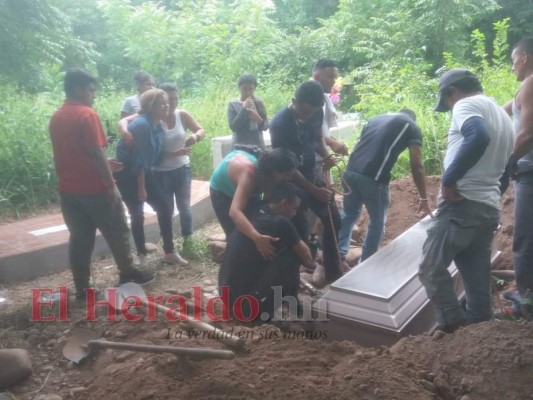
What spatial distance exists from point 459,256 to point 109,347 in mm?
2077

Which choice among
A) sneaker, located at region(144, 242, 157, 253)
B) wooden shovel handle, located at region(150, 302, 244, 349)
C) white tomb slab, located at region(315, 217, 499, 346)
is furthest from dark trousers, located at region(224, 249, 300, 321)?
sneaker, located at region(144, 242, 157, 253)

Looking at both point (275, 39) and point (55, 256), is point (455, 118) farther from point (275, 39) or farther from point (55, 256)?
point (275, 39)

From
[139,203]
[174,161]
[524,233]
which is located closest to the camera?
[524,233]

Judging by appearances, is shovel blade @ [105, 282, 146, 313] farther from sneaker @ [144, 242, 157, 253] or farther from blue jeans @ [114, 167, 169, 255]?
sneaker @ [144, 242, 157, 253]

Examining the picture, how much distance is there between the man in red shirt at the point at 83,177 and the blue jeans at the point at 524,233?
283cm

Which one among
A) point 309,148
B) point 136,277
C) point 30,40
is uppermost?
point 30,40

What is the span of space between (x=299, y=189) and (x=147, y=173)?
1423mm

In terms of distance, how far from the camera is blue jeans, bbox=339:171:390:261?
4.13 meters

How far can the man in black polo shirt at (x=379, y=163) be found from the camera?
3.97m

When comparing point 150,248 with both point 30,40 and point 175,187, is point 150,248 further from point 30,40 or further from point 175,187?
point 30,40

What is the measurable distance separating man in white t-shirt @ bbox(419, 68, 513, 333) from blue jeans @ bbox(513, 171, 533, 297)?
0.57 metres

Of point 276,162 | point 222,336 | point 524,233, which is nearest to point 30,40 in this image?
point 276,162

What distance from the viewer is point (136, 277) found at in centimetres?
428

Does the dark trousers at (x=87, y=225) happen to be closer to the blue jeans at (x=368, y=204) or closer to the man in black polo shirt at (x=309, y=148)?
the man in black polo shirt at (x=309, y=148)
